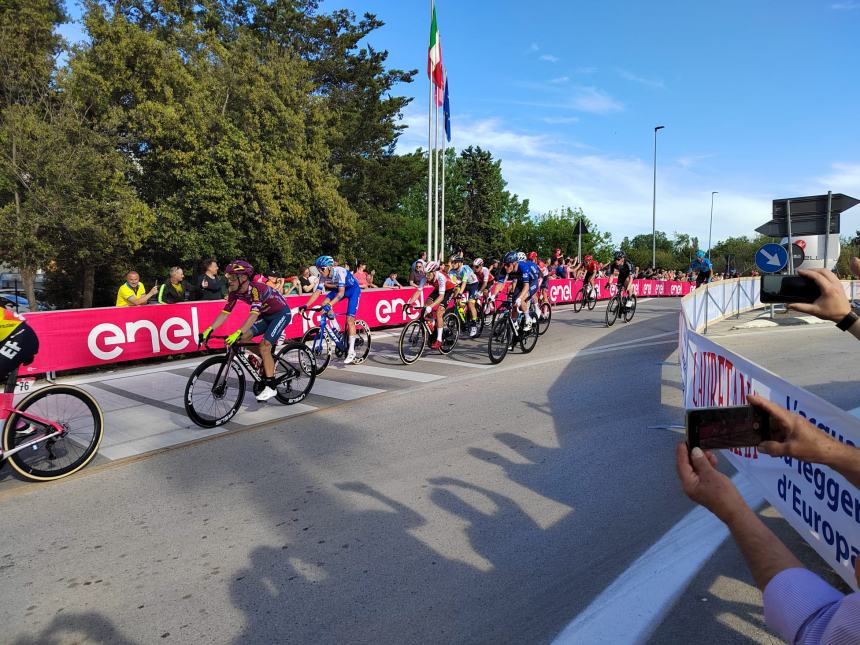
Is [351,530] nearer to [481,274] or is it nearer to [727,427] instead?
[727,427]

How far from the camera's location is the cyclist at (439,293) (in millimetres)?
10906

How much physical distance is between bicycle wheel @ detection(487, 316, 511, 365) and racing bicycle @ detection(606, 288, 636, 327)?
21.3ft

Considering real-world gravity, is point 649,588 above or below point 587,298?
below

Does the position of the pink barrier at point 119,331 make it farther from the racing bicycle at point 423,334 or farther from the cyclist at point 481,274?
the cyclist at point 481,274

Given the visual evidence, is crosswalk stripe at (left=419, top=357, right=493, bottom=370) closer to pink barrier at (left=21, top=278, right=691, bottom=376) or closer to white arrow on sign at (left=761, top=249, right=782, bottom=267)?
pink barrier at (left=21, top=278, right=691, bottom=376)

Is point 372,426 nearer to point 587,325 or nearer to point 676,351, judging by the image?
point 676,351

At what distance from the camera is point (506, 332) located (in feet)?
35.9

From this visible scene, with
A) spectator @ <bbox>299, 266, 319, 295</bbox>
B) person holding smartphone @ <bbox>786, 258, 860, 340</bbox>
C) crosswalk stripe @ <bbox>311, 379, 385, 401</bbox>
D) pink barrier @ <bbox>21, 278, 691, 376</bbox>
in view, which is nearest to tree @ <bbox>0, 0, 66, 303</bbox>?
spectator @ <bbox>299, 266, 319, 295</bbox>

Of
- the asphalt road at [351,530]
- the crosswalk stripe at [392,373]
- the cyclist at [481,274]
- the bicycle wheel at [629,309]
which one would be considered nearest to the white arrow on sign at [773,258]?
the bicycle wheel at [629,309]

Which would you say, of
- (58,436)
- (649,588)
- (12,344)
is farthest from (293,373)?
(649,588)

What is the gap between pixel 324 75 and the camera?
39562 mm

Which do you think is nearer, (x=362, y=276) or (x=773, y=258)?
(x=773, y=258)

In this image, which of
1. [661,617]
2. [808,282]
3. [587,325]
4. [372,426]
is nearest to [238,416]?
[372,426]

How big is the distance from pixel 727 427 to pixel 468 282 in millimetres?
11178
